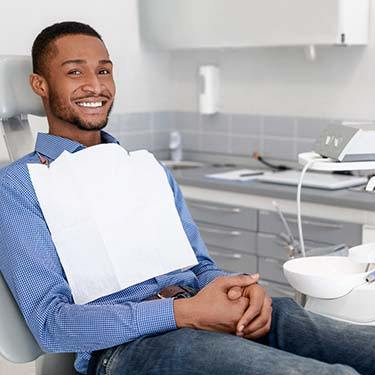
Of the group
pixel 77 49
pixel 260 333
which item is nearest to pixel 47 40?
pixel 77 49

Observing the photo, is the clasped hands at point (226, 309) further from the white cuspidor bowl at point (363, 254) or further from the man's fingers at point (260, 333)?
the white cuspidor bowl at point (363, 254)

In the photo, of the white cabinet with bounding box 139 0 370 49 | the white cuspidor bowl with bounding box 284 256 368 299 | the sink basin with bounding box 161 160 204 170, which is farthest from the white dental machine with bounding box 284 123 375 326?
the sink basin with bounding box 161 160 204 170

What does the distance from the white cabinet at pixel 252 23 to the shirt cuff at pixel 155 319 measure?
1847mm

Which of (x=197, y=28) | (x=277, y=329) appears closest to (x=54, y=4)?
(x=197, y=28)

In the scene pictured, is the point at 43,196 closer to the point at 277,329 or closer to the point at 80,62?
the point at 80,62

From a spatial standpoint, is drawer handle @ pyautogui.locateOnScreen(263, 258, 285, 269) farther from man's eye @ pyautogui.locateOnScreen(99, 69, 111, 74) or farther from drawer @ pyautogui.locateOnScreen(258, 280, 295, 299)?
man's eye @ pyautogui.locateOnScreen(99, 69, 111, 74)

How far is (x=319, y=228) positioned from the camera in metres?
3.13

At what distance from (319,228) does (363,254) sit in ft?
4.42

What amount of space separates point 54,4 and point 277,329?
7.54ft

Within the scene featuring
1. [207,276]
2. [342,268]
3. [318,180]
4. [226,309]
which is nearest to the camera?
[226,309]

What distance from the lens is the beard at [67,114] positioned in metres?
2.11

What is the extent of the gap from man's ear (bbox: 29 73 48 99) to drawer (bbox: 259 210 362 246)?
141 cm

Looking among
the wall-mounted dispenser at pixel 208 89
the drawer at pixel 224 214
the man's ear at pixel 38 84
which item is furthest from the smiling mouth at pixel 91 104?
the wall-mounted dispenser at pixel 208 89

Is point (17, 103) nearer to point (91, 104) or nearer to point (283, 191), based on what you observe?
point (91, 104)
